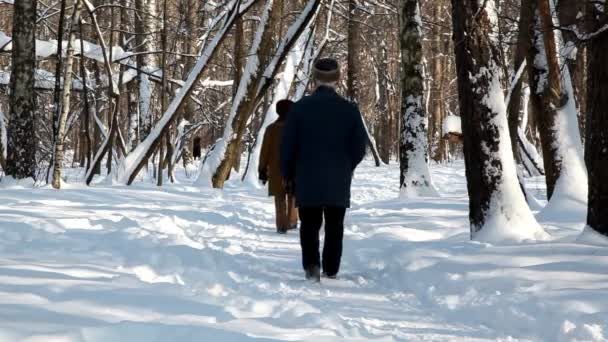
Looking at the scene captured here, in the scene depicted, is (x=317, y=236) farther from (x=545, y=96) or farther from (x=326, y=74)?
(x=545, y=96)

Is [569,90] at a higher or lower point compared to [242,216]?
higher

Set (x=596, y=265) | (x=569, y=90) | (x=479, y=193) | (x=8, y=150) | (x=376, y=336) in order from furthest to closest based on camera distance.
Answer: (x=8, y=150), (x=569, y=90), (x=479, y=193), (x=596, y=265), (x=376, y=336)

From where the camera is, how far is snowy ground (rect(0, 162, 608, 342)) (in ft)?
10.3

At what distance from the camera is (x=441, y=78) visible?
3091 centimetres

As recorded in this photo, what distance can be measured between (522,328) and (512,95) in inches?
297

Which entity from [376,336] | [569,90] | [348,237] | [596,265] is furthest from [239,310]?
[569,90]

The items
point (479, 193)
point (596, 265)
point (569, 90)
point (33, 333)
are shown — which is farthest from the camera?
point (569, 90)

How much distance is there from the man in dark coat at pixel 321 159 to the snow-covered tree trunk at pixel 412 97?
5.99 meters

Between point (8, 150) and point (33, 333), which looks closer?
point (33, 333)

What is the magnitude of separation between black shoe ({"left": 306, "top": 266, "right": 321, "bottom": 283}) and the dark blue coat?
0.52 metres

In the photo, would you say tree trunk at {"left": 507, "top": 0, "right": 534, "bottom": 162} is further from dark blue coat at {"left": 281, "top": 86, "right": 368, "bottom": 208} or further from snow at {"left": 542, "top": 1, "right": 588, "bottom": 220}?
dark blue coat at {"left": 281, "top": 86, "right": 368, "bottom": 208}

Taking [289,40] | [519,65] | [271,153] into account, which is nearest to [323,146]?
[271,153]

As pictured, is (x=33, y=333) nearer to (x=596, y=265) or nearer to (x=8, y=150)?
(x=596, y=265)

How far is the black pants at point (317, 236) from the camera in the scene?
209 inches
